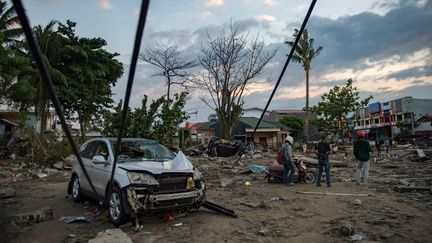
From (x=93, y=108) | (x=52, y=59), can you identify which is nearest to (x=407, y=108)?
(x=93, y=108)

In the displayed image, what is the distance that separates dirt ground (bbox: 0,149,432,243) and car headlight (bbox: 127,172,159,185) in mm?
836

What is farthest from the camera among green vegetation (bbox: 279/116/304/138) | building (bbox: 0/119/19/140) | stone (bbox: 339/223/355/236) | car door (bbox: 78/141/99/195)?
green vegetation (bbox: 279/116/304/138)

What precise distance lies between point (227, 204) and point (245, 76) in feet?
72.5

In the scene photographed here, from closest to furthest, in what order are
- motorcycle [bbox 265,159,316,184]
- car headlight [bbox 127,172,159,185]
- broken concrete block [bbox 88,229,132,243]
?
1. broken concrete block [bbox 88,229,132,243]
2. car headlight [bbox 127,172,159,185]
3. motorcycle [bbox 265,159,316,184]

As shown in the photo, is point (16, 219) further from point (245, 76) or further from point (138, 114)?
point (245, 76)

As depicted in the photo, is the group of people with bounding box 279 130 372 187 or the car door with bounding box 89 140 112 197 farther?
the group of people with bounding box 279 130 372 187

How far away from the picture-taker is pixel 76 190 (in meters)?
8.12

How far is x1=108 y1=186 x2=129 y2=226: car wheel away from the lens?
570 cm

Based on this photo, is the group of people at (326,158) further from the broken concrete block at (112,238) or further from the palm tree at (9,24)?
the palm tree at (9,24)

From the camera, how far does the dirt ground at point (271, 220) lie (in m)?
5.37

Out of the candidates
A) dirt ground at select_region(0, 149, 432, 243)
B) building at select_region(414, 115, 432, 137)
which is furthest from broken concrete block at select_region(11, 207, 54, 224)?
building at select_region(414, 115, 432, 137)

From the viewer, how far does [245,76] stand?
1148 inches

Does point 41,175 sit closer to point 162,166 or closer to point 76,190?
point 76,190

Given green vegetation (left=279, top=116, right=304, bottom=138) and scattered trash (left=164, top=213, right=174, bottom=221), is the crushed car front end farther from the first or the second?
green vegetation (left=279, top=116, right=304, bottom=138)
